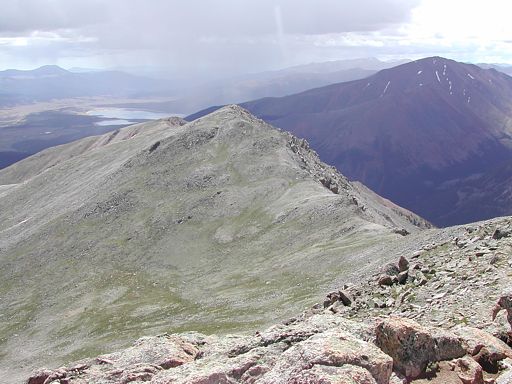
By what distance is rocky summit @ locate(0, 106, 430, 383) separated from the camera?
73375 mm

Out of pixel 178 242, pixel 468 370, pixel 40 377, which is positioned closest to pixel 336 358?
pixel 468 370

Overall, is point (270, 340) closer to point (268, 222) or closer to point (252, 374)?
point (252, 374)

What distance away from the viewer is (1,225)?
500 feet

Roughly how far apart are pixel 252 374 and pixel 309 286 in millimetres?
51434

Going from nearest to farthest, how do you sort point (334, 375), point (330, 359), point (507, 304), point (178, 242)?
1. point (334, 375)
2. point (330, 359)
3. point (507, 304)
4. point (178, 242)

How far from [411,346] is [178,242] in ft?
322

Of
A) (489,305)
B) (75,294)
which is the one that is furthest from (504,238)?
(75,294)

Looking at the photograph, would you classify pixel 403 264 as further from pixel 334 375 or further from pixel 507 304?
pixel 334 375

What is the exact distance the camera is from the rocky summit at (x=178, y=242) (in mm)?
73375

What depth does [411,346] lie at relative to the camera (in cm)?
1917

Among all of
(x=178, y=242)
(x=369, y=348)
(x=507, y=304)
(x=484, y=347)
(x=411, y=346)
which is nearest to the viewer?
(x=369, y=348)

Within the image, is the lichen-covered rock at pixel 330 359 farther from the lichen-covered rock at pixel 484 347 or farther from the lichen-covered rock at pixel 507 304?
the lichen-covered rock at pixel 507 304

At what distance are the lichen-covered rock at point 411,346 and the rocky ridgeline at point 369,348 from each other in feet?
0.12

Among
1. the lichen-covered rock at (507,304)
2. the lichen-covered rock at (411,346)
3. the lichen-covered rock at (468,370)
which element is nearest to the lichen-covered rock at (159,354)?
the lichen-covered rock at (411,346)
